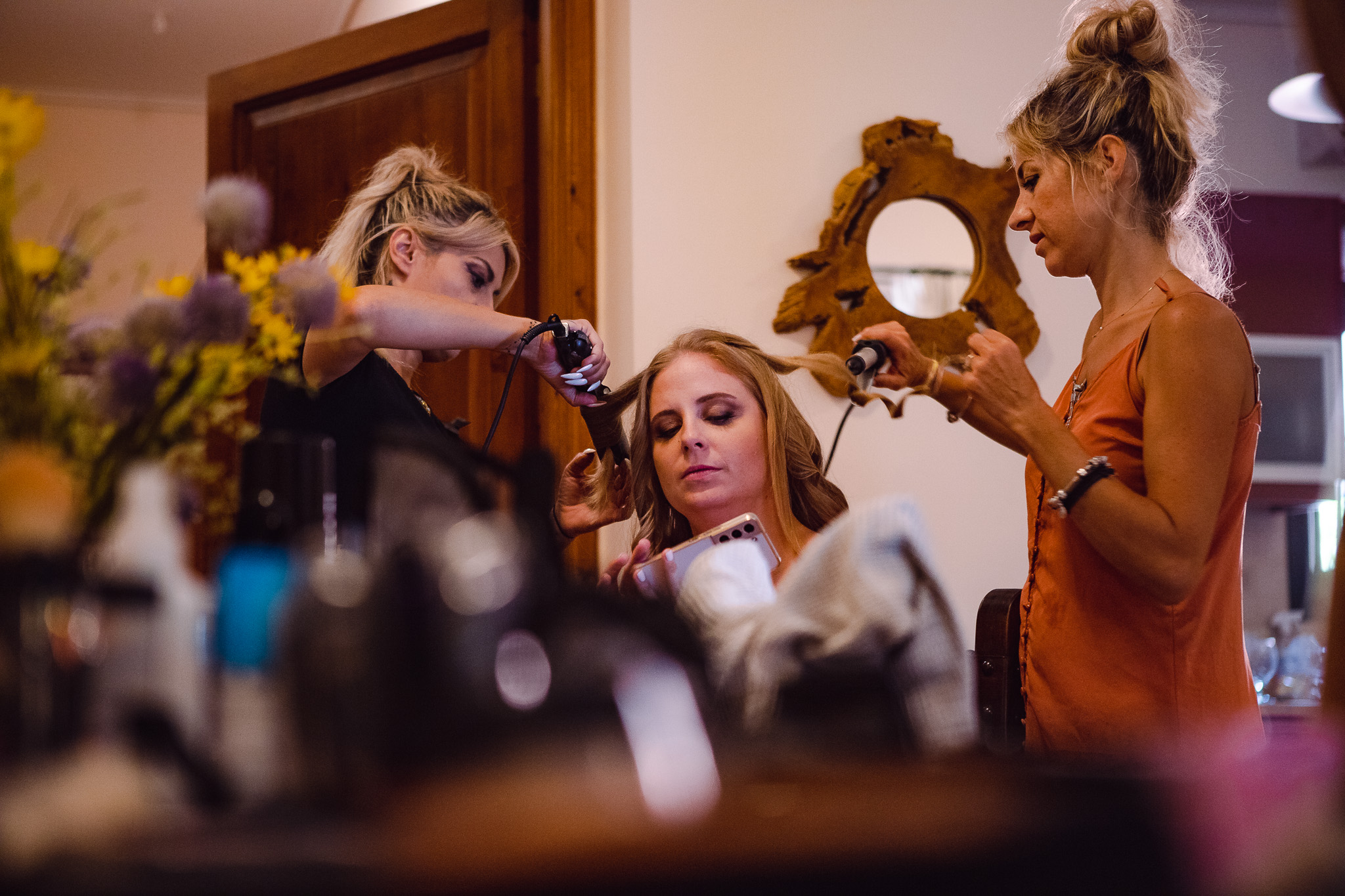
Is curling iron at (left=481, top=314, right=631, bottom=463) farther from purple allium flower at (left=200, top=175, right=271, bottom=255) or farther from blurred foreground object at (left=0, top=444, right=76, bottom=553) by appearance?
blurred foreground object at (left=0, top=444, right=76, bottom=553)

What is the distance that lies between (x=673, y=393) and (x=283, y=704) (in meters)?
1.23

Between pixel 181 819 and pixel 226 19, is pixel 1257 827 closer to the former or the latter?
pixel 181 819

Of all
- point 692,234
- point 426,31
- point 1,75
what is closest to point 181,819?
point 692,234

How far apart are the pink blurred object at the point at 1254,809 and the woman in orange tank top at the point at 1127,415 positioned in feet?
Result: 2.32

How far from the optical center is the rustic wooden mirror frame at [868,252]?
233 centimetres

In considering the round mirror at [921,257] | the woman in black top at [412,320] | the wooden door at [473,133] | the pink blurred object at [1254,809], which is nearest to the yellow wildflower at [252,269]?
the pink blurred object at [1254,809]

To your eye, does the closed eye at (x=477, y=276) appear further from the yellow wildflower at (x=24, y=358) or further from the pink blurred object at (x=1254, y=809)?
the pink blurred object at (x=1254, y=809)

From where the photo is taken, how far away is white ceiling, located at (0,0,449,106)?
3701mm

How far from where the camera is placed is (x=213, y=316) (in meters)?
0.59

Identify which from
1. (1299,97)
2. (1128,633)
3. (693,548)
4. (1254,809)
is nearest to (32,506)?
(1254,809)

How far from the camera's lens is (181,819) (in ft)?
1.32

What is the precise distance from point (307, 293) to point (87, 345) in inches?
4.8

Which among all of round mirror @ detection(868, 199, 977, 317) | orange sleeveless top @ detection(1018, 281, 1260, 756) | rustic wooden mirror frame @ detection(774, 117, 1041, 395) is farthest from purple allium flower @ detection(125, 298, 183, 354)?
round mirror @ detection(868, 199, 977, 317)

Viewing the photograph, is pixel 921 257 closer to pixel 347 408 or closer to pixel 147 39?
pixel 347 408
